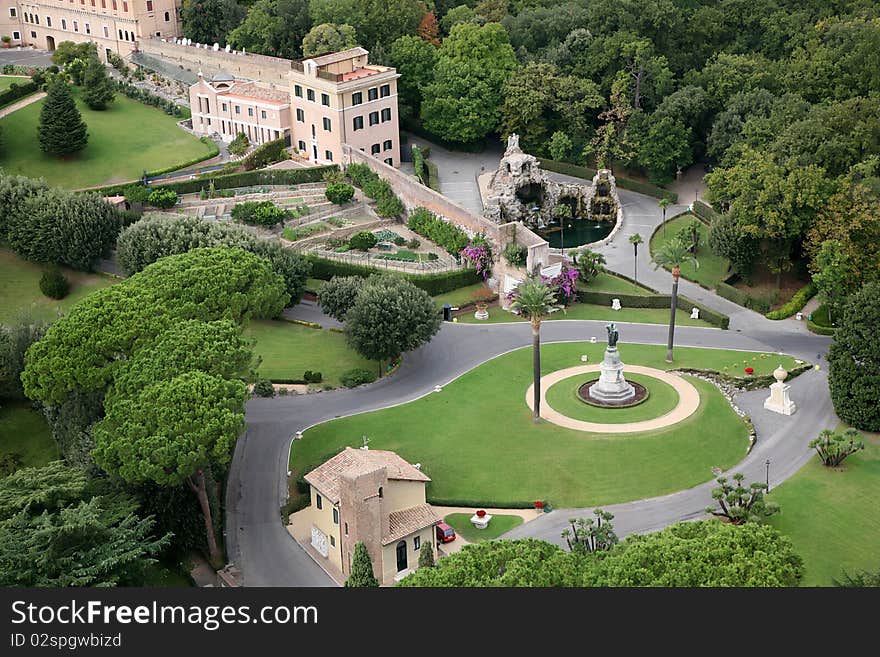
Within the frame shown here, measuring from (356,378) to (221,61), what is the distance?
61.6 meters

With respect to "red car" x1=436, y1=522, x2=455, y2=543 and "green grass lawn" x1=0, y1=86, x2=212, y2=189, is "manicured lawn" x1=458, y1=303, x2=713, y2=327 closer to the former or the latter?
"red car" x1=436, y1=522, x2=455, y2=543

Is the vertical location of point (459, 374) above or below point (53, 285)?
below

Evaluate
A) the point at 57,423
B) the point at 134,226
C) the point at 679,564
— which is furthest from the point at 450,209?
the point at 679,564

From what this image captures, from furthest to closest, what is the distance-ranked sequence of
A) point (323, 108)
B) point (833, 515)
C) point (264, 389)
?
point (323, 108) → point (264, 389) → point (833, 515)

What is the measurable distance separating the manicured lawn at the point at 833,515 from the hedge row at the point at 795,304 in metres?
19.5

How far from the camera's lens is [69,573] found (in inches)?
2233

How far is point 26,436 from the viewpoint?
79500mm

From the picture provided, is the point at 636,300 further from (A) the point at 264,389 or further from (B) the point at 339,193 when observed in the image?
(A) the point at 264,389

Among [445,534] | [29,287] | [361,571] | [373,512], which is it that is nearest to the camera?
[361,571]

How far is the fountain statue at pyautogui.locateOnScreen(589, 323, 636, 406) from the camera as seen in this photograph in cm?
8106

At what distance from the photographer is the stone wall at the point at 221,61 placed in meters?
128

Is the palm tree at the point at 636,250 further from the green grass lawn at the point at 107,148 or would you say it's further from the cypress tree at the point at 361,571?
the cypress tree at the point at 361,571

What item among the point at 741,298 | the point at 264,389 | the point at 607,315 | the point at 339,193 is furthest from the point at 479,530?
the point at 339,193

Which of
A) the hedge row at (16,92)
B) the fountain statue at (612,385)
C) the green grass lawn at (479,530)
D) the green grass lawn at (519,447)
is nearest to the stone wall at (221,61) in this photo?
the hedge row at (16,92)
